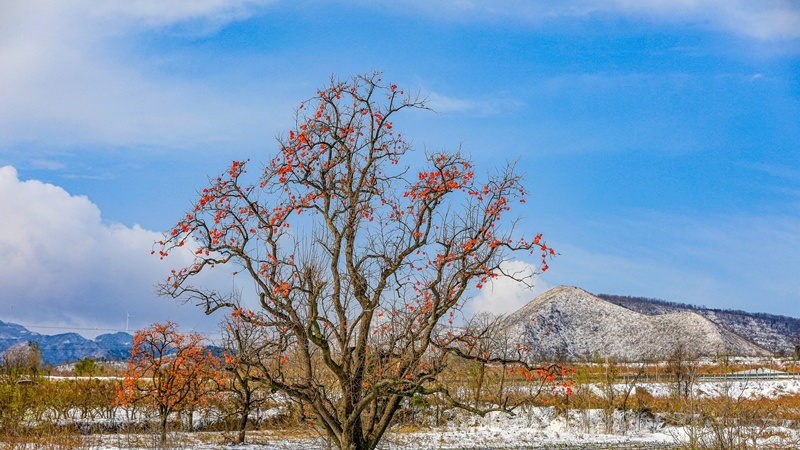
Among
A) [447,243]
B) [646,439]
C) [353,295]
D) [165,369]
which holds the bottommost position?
[646,439]

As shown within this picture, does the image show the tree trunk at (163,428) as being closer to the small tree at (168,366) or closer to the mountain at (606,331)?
the small tree at (168,366)

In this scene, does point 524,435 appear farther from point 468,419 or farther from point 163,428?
point 163,428

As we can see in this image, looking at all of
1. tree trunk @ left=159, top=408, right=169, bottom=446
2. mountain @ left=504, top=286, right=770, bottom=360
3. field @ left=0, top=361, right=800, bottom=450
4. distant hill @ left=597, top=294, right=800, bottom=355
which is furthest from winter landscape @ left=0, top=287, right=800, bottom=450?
distant hill @ left=597, top=294, right=800, bottom=355

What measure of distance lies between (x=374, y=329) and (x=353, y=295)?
1160mm

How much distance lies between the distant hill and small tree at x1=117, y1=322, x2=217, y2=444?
372 feet

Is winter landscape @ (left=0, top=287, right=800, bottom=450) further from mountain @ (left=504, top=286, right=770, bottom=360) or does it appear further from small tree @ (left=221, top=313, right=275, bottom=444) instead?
mountain @ (left=504, top=286, right=770, bottom=360)

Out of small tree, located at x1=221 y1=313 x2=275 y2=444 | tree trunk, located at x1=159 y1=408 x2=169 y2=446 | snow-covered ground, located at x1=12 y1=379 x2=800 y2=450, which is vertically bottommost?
snow-covered ground, located at x1=12 y1=379 x2=800 y2=450

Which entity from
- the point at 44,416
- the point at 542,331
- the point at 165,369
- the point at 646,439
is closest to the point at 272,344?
the point at 165,369

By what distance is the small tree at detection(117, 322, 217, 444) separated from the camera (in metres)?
23.2

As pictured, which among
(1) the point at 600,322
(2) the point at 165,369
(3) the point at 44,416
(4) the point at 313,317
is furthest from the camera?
(1) the point at 600,322

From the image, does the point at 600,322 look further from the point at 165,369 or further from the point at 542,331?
the point at 165,369

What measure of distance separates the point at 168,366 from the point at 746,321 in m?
130

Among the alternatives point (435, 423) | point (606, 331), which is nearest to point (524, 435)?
point (435, 423)

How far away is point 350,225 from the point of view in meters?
16.9
